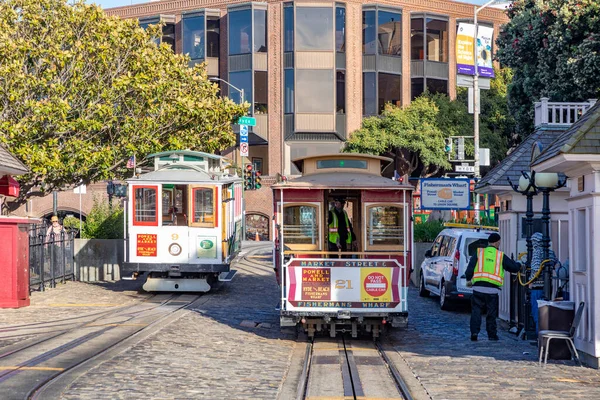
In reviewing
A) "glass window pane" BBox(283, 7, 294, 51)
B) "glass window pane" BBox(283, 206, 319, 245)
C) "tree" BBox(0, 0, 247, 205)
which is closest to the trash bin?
"glass window pane" BBox(283, 206, 319, 245)

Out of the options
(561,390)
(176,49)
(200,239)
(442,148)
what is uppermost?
(176,49)

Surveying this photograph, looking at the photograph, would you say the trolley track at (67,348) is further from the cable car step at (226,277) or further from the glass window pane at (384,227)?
the glass window pane at (384,227)

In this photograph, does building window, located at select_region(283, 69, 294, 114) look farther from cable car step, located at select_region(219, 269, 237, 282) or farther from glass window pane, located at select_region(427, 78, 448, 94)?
cable car step, located at select_region(219, 269, 237, 282)

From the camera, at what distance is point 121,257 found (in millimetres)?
28000

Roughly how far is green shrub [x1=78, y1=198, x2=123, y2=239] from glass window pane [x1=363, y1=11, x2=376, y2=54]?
101 ft

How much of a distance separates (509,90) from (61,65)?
17817 mm

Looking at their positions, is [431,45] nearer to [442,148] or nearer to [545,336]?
[442,148]

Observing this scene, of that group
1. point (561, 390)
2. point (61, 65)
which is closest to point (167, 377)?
point (561, 390)

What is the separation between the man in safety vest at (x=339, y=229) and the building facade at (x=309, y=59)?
36.9m

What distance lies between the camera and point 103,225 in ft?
93.7

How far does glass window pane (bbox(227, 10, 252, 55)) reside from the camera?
56250mm

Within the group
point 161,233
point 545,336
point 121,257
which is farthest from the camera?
point 121,257

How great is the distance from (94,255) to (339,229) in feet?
43.9

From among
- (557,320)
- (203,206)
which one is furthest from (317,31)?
(557,320)
